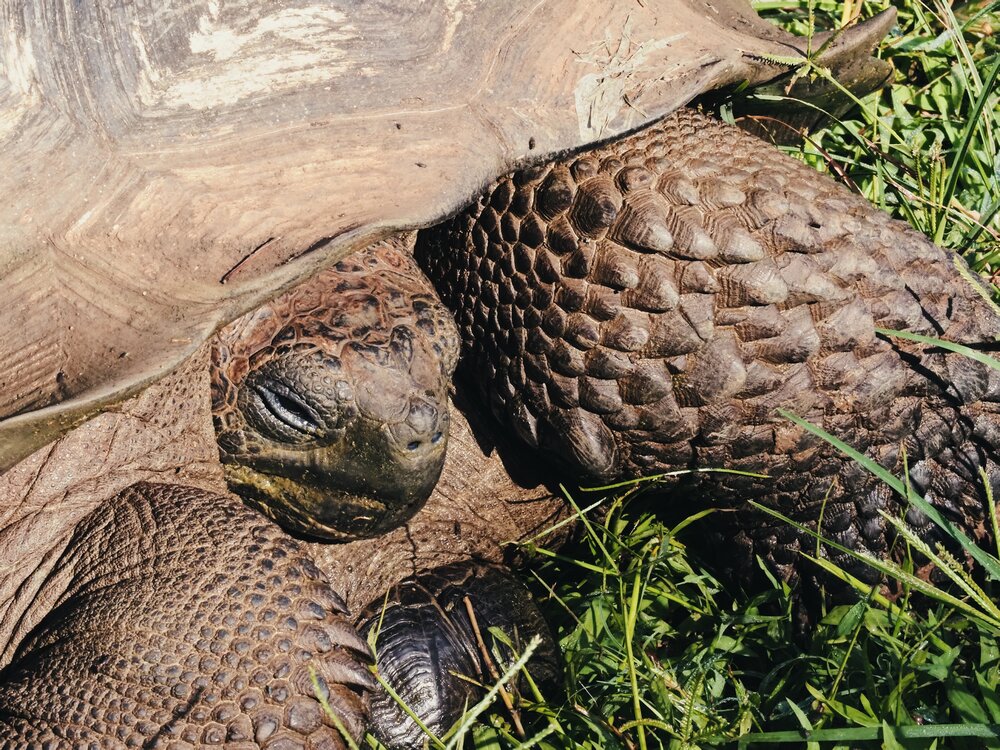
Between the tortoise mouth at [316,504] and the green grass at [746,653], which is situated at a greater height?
the tortoise mouth at [316,504]

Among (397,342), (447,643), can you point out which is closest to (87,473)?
(397,342)

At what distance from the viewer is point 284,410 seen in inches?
74.7

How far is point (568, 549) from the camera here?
8.19 ft

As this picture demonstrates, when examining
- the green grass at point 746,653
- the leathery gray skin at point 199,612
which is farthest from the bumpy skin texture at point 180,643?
the green grass at point 746,653

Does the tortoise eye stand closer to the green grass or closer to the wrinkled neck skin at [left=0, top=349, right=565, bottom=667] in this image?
the wrinkled neck skin at [left=0, top=349, right=565, bottom=667]

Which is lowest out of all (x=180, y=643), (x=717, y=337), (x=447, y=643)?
(x=447, y=643)

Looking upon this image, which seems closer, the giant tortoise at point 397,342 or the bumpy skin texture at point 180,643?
the giant tortoise at point 397,342

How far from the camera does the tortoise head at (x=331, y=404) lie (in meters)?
1.88

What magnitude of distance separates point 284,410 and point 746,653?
3.56 ft

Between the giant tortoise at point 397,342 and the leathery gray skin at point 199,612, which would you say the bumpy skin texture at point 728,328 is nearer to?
the giant tortoise at point 397,342

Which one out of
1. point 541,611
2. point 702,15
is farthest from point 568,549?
point 702,15

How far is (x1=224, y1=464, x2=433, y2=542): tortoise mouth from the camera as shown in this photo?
1982 millimetres

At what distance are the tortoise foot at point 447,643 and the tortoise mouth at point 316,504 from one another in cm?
23

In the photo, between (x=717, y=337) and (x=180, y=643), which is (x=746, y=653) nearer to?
(x=717, y=337)
